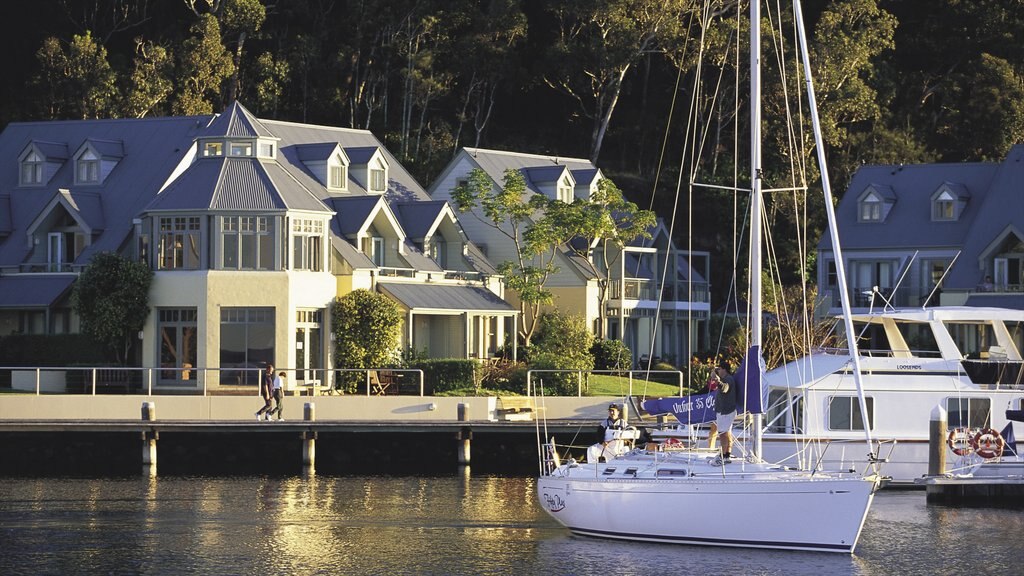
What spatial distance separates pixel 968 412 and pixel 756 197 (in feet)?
38.4

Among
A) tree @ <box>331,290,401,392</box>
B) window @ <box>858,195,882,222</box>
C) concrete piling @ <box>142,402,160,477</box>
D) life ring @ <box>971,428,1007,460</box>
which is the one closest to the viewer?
life ring @ <box>971,428,1007,460</box>

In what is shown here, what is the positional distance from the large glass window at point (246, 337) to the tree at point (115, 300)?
2795 millimetres

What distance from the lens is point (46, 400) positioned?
45.6 meters

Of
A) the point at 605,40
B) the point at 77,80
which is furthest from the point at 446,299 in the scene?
the point at 605,40

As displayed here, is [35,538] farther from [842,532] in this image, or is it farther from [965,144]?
[965,144]

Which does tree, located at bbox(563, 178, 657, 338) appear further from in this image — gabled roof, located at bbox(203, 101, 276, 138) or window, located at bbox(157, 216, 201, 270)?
window, located at bbox(157, 216, 201, 270)

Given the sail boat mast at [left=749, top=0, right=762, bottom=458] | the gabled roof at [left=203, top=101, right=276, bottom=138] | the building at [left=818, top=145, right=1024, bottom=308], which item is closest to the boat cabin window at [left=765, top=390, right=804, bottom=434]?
the sail boat mast at [left=749, top=0, right=762, bottom=458]

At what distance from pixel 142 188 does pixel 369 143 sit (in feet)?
38.3

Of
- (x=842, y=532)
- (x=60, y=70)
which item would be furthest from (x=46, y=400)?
(x=60, y=70)

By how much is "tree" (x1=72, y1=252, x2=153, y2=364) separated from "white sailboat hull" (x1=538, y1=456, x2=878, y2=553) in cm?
2579

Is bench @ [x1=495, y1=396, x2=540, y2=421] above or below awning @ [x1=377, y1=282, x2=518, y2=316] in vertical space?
below

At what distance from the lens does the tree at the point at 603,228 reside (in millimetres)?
64062

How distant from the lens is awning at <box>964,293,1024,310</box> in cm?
6556

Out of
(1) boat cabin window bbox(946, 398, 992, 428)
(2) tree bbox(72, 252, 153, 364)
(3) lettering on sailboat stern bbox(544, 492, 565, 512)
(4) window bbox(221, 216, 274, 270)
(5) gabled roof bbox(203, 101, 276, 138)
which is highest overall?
(5) gabled roof bbox(203, 101, 276, 138)
